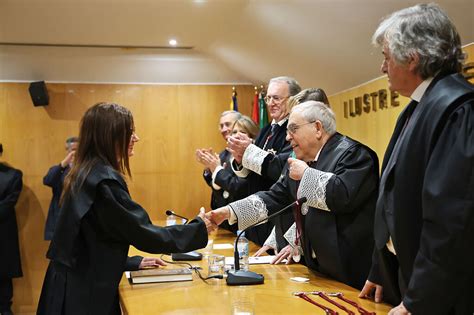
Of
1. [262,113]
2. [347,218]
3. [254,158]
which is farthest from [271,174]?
[262,113]

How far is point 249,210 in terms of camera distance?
265cm

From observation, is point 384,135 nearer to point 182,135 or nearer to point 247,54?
point 247,54

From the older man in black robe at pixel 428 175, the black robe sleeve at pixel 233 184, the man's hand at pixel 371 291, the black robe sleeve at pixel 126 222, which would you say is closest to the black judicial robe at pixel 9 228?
the black robe sleeve at pixel 233 184

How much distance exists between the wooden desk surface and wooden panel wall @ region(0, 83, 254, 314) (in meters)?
4.09

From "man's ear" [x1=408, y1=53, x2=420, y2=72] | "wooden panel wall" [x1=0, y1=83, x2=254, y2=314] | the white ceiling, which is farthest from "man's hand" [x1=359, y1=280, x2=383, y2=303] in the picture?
"wooden panel wall" [x1=0, y1=83, x2=254, y2=314]

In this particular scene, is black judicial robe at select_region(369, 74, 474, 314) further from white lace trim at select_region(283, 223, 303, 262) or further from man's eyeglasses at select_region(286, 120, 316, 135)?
white lace trim at select_region(283, 223, 303, 262)

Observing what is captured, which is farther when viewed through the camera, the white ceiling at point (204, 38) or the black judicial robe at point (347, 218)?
the white ceiling at point (204, 38)

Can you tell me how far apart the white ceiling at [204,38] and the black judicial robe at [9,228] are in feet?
4.01

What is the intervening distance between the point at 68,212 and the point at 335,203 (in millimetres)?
1035

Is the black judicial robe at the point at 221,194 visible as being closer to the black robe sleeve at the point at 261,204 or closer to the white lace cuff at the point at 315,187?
the black robe sleeve at the point at 261,204

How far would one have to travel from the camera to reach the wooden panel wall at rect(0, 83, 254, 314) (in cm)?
620

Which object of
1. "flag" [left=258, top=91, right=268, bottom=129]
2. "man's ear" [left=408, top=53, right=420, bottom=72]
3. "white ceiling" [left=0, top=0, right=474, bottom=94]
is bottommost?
"man's ear" [left=408, top=53, right=420, bottom=72]

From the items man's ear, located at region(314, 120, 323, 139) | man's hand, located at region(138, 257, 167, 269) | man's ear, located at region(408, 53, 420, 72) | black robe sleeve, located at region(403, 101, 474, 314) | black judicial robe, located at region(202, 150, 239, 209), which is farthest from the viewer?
black judicial robe, located at region(202, 150, 239, 209)

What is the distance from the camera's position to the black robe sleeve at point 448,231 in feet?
4.43
